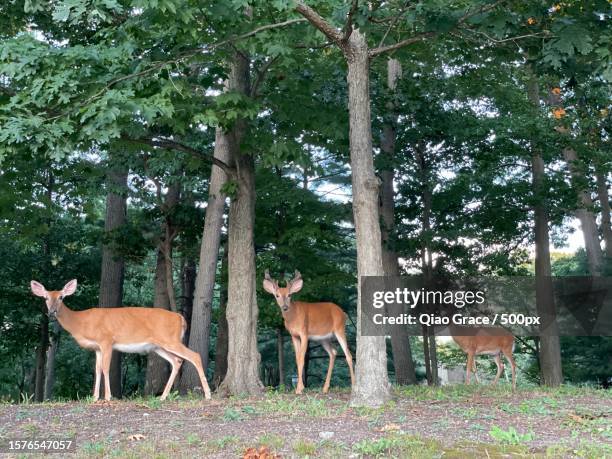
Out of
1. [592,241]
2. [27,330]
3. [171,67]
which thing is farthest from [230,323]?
[592,241]

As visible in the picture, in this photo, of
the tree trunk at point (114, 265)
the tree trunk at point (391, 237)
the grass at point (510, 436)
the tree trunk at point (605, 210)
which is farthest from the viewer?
the tree trunk at point (605, 210)

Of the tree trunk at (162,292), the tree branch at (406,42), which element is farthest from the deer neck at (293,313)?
the tree trunk at (162,292)

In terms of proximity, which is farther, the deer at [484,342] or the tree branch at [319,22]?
the deer at [484,342]

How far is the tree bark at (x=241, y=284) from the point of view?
1124cm

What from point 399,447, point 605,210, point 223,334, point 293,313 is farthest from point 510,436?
point 605,210

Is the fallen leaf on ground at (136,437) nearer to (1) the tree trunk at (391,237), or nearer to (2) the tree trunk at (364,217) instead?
(2) the tree trunk at (364,217)

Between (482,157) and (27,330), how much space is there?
12.7 meters

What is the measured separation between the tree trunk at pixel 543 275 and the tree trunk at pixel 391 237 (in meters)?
3.26

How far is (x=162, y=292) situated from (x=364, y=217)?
31.9 ft

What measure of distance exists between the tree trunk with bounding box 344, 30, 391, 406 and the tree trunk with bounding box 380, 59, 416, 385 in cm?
840

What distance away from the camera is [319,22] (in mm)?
9188

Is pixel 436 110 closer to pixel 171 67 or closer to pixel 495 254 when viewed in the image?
pixel 495 254

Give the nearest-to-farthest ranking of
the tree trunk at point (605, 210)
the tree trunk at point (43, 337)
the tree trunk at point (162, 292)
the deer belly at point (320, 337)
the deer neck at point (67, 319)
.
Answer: the deer neck at point (67, 319), the deer belly at point (320, 337), the tree trunk at point (162, 292), the tree trunk at point (43, 337), the tree trunk at point (605, 210)

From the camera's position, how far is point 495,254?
19984mm
